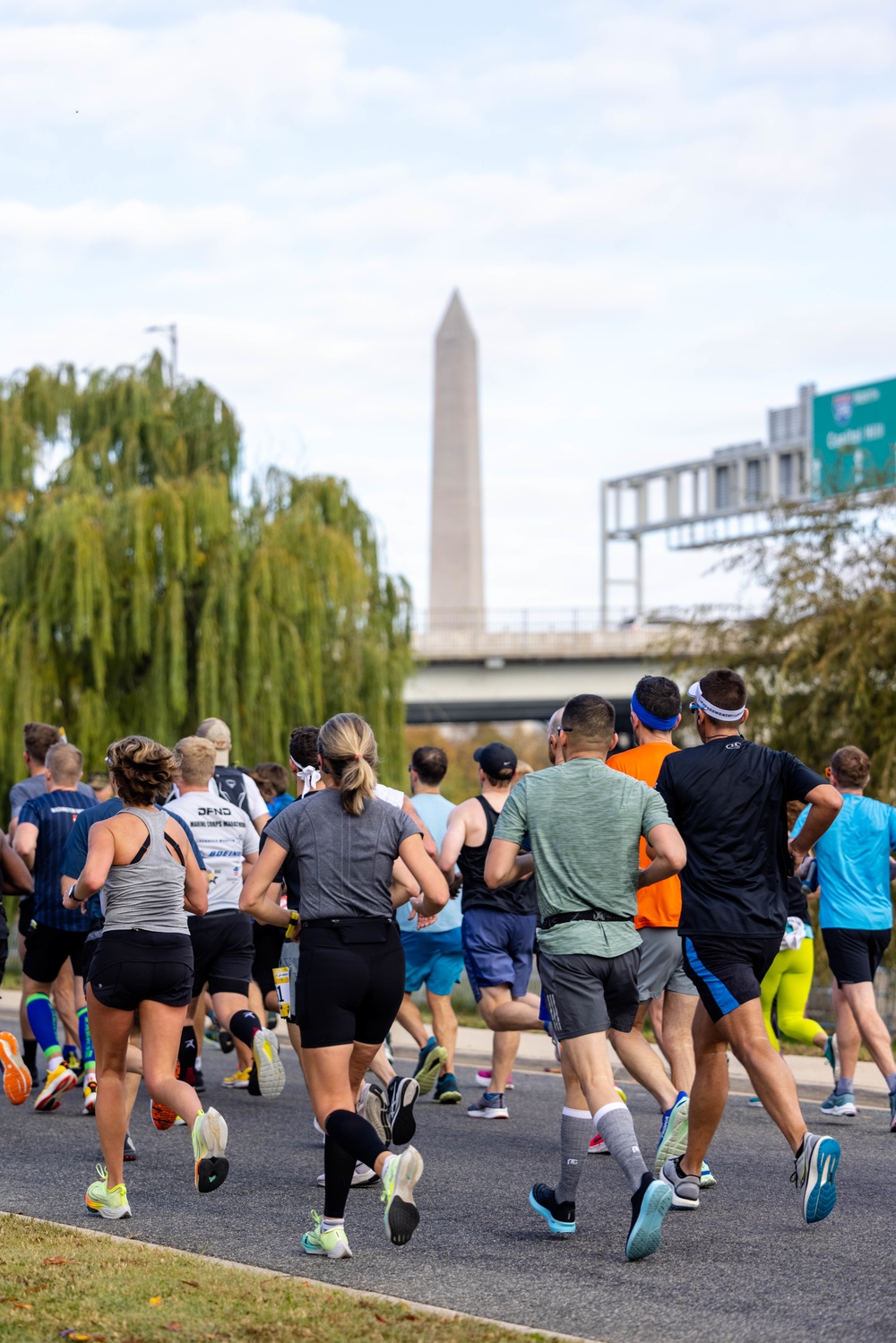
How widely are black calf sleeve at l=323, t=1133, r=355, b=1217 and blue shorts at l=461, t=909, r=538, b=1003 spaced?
3532 mm

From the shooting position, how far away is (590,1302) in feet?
16.6

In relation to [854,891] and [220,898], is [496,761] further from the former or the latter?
[854,891]

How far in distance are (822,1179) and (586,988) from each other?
Result: 105 centimetres

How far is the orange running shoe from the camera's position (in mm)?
7879

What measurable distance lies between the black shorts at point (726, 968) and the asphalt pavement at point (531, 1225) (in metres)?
0.86

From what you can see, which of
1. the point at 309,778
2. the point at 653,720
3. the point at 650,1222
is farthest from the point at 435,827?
the point at 650,1222

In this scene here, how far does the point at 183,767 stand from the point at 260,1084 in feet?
6.03

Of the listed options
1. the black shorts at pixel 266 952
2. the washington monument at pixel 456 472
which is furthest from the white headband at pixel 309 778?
the washington monument at pixel 456 472

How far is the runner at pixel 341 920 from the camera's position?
18.5ft

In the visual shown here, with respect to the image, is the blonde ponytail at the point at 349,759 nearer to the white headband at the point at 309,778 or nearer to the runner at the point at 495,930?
the white headband at the point at 309,778

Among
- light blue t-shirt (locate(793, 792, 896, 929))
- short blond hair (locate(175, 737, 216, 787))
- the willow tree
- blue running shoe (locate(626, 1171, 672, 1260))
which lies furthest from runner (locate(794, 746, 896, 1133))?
the willow tree

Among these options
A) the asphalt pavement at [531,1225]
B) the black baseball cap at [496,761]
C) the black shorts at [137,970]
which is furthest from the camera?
the black baseball cap at [496,761]

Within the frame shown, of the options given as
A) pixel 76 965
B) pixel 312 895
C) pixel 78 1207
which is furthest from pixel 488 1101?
pixel 312 895

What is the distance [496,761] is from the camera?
8.98 m
